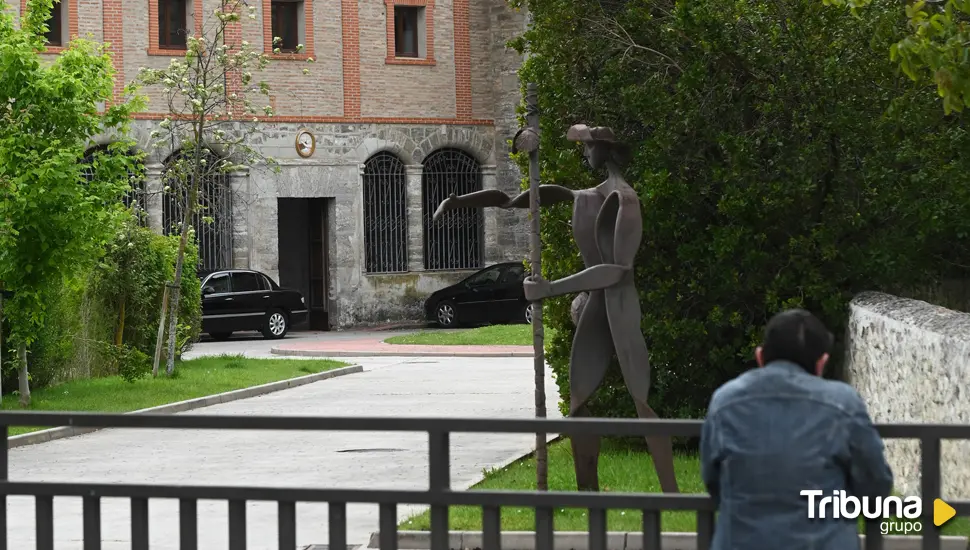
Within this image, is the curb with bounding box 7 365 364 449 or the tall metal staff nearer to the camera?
the tall metal staff

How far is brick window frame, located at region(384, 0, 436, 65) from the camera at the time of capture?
39156mm

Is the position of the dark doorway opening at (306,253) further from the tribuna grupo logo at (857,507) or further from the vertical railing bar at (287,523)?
the tribuna grupo logo at (857,507)

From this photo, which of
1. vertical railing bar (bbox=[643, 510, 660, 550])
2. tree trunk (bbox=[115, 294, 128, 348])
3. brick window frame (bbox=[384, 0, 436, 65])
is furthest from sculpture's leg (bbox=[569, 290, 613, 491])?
brick window frame (bbox=[384, 0, 436, 65])

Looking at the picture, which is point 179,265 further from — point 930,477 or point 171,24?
point 930,477

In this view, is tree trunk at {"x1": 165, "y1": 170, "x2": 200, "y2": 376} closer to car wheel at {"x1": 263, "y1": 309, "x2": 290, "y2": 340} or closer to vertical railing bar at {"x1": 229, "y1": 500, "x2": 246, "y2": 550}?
car wheel at {"x1": 263, "y1": 309, "x2": 290, "y2": 340}

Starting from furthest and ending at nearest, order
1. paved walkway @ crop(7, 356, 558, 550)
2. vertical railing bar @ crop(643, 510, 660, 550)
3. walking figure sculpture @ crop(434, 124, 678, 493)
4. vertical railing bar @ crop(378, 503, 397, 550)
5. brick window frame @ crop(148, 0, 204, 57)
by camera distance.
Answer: brick window frame @ crop(148, 0, 204, 57) < paved walkway @ crop(7, 356, 558, 550) < walking figure sculpture @ crop(434, 124, 678, 493) < vertical railing bar @ crop(378, 503, 397, 550) < vertical railing bar @ crop(643, 510, 660, 550)

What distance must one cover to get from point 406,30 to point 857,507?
119 ft

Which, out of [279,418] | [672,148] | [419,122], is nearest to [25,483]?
[279,418]

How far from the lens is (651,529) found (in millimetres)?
4988

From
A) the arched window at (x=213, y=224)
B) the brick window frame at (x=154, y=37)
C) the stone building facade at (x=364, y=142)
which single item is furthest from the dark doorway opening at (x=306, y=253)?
the brick window frame at (x=154, y=37)

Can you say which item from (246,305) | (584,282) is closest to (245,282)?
(246,305)

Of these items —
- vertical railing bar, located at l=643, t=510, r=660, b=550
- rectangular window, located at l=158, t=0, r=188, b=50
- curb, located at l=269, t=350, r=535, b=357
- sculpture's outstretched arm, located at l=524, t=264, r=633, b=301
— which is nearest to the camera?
vertical railing bar, located at l=643, t=510, r=660, b=550

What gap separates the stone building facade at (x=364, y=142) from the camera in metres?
36.3

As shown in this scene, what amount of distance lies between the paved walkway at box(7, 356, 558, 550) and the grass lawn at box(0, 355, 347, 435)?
0.77m
